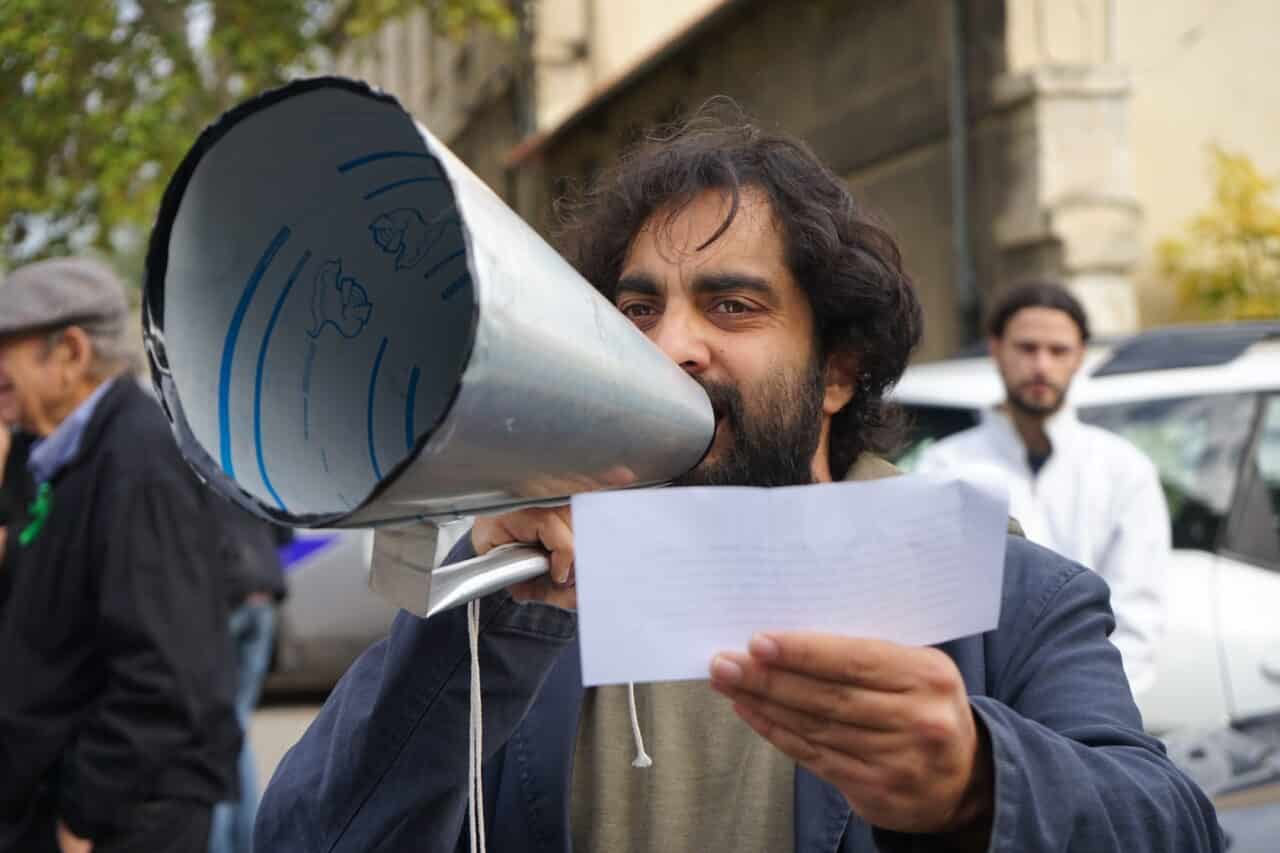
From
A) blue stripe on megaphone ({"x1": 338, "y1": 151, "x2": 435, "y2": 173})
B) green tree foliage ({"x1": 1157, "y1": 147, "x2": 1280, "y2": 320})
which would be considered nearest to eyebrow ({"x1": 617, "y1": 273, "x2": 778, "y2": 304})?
blue stripe on megaphone ({"x1": 338, "y1": 151, "x2": 435, "y2": 173})

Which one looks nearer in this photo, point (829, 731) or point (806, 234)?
point (829, 731)

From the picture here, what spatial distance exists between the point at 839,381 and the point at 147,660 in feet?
5.56

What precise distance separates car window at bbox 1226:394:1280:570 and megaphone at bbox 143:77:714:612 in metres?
3.69

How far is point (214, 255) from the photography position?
55.0 inches

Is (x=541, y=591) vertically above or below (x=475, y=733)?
above

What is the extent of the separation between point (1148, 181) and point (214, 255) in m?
10.3

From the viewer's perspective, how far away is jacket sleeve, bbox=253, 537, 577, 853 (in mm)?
1646

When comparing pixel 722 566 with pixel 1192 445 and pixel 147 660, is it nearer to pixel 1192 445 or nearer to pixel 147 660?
pixel 147 660

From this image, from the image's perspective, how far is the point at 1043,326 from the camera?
479 centimetres

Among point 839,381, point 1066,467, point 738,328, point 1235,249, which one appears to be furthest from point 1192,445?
point 1235,249

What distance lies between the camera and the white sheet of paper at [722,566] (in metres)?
1.16

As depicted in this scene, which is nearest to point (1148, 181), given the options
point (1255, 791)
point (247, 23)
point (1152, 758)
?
point (247, 23)

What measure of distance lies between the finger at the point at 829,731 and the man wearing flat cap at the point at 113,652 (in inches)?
90.8

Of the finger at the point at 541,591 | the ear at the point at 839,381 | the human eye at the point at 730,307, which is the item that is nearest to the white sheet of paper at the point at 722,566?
the finger at the point at 541,591
